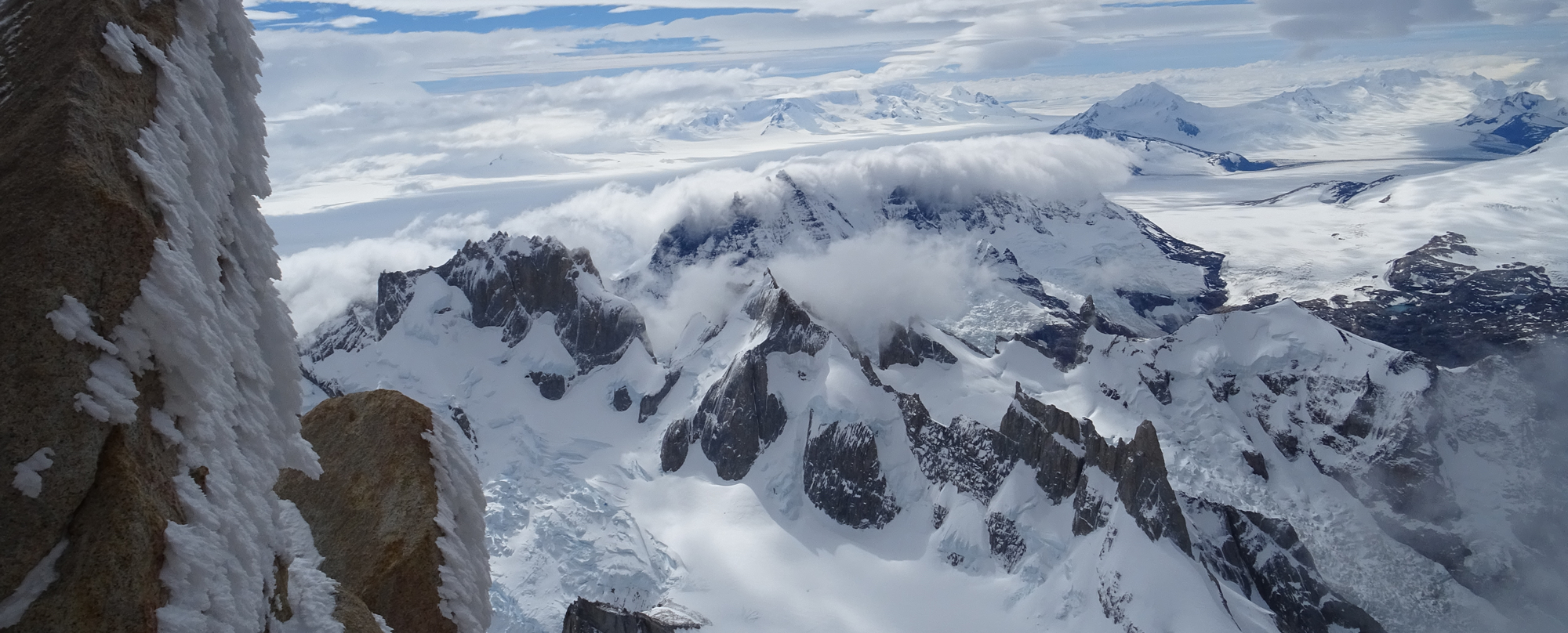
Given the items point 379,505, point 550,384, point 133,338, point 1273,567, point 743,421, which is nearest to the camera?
point 133,338

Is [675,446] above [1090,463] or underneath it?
underneath

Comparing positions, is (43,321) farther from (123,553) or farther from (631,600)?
(631,600)

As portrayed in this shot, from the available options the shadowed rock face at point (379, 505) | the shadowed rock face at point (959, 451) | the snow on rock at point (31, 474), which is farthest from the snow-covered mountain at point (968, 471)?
the snow on rock at point (31, 474)

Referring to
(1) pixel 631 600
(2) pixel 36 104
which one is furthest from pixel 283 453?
(1) pixel 631 600

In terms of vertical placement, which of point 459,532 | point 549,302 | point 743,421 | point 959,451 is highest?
point 459,532

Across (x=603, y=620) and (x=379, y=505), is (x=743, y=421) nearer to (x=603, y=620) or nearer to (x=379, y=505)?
(x=603, y=620)

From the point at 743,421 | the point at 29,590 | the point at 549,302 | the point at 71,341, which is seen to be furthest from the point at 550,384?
the point at 29,590

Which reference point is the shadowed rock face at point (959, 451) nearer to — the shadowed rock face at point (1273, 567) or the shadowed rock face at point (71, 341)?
the shadowed rock face at point (1273, 567)
